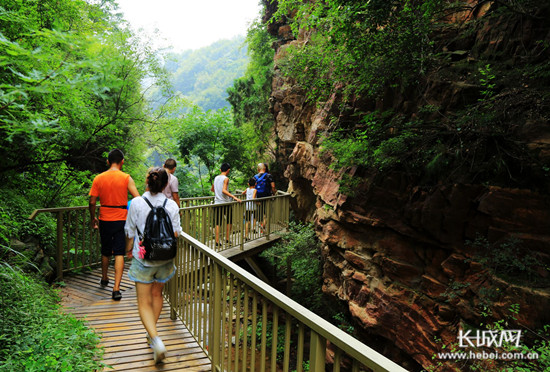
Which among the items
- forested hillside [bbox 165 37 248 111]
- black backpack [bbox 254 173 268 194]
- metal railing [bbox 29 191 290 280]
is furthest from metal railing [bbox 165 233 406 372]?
forested hillside [bbox 165 37 248 111]

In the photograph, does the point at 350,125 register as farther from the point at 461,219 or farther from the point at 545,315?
the point at 545,315

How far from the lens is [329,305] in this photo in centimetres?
770

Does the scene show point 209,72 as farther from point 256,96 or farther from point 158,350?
point 158,350

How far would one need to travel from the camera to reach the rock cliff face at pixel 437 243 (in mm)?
3859

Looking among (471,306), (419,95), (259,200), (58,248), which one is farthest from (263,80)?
(471,306)

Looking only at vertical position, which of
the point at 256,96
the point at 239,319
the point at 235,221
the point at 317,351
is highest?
the point at 256,96

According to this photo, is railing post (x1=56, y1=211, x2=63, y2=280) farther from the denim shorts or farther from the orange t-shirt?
the denim shorts

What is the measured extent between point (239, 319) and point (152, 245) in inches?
43.7

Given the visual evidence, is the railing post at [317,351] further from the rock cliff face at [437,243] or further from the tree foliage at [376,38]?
the tree foliage at [376,38]

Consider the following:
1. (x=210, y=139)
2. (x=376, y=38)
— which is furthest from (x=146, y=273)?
(x=210, y=139)

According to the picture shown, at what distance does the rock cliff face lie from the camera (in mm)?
3859

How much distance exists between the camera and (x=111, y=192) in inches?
160

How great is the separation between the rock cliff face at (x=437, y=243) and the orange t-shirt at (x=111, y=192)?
165 inches

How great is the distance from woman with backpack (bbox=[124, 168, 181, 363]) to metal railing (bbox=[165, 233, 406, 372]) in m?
0.32
